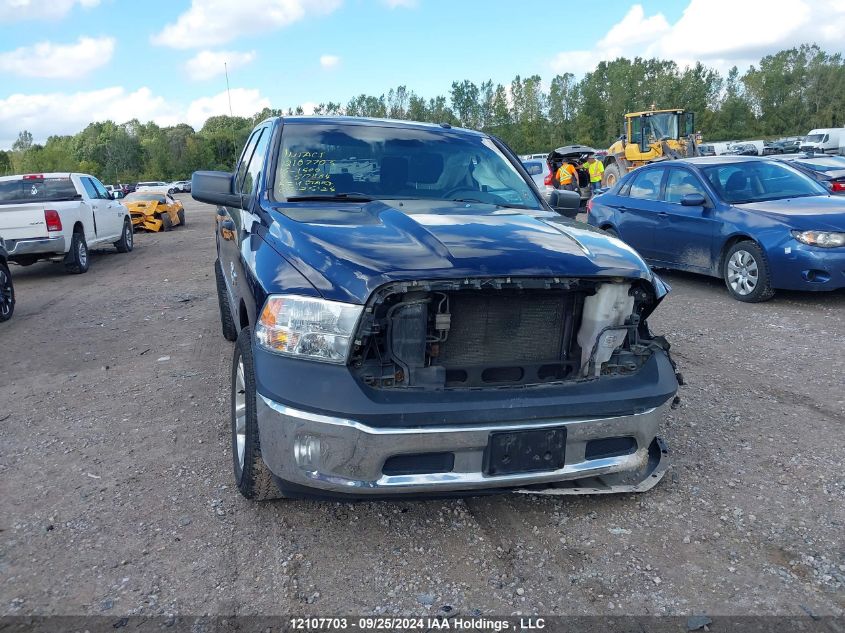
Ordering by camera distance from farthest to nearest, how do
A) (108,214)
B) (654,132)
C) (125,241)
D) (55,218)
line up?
1. (654,132)
2. (125,241)
3. (108,214)
4. (55,218)

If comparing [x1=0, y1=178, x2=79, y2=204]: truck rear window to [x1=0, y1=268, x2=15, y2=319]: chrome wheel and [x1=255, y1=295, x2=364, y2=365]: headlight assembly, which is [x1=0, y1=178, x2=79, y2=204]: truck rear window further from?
[x1=255, y1=295, x2=364, y2=365]: headlight assembly

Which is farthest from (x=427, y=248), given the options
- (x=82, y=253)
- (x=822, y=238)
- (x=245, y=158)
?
(x=82, y=253)

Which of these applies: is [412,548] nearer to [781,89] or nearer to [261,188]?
[261,188]

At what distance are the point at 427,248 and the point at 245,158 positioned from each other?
3.06 metres

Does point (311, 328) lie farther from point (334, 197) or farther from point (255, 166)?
point (255, 166)

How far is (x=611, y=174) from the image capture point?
2556cm

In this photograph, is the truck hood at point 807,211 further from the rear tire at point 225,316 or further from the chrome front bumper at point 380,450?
the rear tire at point 225,316

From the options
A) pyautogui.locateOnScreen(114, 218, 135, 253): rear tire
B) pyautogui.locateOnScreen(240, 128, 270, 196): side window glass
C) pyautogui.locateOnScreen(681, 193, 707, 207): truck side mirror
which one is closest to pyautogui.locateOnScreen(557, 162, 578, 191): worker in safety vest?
pyautogui.locateOnScreen(681, 193, 707, 207): truck side mirror

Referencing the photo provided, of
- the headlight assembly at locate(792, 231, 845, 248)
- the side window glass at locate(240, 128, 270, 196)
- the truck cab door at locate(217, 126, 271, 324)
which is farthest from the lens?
the headlight assembly at locate(792, 231, 845, 248)

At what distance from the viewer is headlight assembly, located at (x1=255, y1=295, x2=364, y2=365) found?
2.77 metres

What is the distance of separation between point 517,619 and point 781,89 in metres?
109

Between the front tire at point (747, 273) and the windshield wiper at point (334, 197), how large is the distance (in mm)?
5327

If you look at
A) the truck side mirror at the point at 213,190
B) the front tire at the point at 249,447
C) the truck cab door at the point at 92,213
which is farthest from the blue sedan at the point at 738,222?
the truck cab door at the point at 92,213

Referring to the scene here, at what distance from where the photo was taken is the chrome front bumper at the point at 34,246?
10812mm
